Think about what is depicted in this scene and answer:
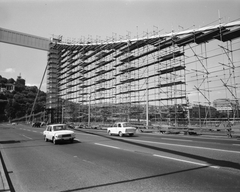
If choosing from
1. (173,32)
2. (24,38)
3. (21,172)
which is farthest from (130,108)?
(24,38)

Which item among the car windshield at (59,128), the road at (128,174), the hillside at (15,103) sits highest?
the hillside at (15,103)

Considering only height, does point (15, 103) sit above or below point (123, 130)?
above

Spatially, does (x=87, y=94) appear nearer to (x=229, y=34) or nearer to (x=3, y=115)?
(x=229, y=34)

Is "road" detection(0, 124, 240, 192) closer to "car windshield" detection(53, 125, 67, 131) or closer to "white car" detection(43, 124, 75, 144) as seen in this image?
"white car" detection(43, 124, 75, 144)

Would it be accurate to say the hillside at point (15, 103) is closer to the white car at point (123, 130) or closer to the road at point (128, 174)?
the white car at point (123, 130)

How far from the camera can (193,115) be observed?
29.9 metres

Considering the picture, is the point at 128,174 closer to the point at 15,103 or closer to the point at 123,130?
the point at 123,130

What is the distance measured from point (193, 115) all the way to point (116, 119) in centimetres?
1621

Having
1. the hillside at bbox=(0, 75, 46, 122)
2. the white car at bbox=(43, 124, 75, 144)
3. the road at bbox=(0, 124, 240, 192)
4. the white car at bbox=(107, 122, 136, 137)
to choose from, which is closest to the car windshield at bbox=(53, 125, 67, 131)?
the white car at bbox=(43, 124, 75, 144)

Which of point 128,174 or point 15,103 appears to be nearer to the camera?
point 128,174

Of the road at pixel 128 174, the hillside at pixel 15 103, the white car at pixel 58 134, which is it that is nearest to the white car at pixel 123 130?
the white car at pixel 58 134

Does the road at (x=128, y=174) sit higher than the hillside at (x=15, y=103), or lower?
lower

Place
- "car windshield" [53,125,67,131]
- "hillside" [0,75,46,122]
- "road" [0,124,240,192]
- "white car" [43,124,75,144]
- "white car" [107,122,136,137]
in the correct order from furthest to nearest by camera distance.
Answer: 1. "hillside" [0,75,46,122]
2. "white car" [107,122,136,137]
3. "car windshield" [53,125,67,131]
4. "white car" [43,124,75,144]
5. "road" [0,124,240,192]

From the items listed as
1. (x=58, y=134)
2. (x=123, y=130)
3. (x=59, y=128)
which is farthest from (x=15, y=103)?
(x=58, y=134)
